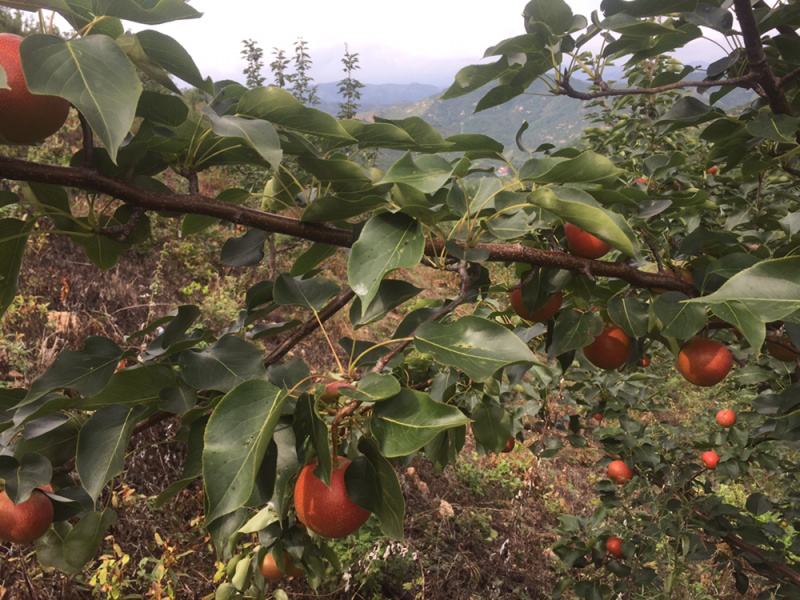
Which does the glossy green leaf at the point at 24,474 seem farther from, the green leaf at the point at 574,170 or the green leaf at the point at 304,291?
the green leaf at the point at 574,170

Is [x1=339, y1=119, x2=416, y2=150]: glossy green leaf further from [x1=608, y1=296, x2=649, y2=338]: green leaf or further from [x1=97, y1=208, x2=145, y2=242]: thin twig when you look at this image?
[x1=608, y1=296, x2=649, y2=338]: green leaf

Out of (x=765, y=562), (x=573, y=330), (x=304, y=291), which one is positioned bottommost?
(x=765, y=562)

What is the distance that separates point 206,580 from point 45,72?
256 centimetres

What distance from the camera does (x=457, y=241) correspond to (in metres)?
0.70

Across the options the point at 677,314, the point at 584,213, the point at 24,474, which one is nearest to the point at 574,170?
the point at 584,213

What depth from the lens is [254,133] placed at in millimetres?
516

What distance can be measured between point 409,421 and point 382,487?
13 cm

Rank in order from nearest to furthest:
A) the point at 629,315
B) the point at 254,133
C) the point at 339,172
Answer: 1. the point at 254,133
2. the point at 339,172
3. the point at 629,315

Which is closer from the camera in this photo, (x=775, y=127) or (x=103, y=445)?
(x=103, y=445)

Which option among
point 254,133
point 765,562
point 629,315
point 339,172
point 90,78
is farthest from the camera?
point 765,562

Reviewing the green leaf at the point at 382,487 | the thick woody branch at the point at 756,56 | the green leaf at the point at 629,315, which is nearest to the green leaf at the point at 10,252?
the green leaf at the point at 382,487

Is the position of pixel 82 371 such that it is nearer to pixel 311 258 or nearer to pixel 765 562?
pixel 311 258

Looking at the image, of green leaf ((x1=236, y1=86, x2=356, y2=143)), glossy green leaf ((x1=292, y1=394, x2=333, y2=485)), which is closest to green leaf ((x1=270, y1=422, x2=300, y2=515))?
glossy green leaf ((x1=292, y1=394, x2=333, y2=485))

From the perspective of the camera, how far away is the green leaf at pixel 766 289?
40cm
